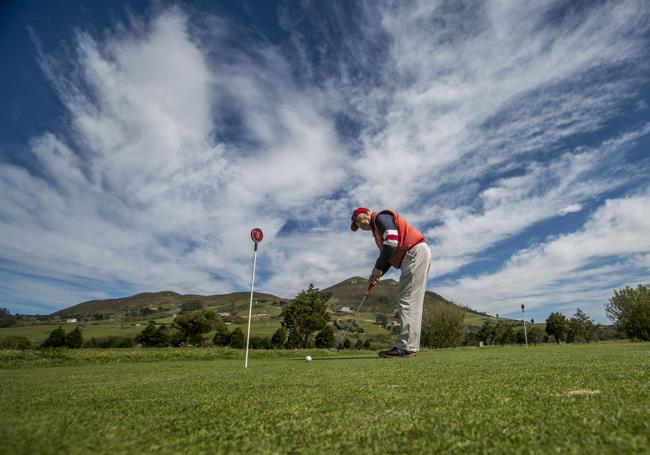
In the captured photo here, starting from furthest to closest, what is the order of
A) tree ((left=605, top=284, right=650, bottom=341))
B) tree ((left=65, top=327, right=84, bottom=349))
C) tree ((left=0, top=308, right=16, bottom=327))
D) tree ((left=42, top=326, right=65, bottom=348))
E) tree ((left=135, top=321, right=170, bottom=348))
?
tree ((left=0, top=308, right=16, bottom=327)), tree ((left=135, top=321, right=170, bottom=348)), tree ((left=65, top=327, right=84, bottom=349)), tree ((left=42, top=326, right=65, bottom=348)), tree ((left=605, top=284, right=650, bottom=341))

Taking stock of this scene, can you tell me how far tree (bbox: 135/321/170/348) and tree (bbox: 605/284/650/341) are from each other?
88754mm

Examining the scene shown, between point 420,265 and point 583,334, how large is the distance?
110 m

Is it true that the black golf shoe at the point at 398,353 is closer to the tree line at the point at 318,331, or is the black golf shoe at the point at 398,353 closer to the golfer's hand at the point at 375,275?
the golfer's hand at the point at 375,275

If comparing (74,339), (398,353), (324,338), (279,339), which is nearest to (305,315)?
(324,338)

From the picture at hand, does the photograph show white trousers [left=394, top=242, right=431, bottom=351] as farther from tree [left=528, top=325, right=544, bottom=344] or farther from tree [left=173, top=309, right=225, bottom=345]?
tree [left=528, top=325, right=544, bottom=344]

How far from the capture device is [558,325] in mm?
93188

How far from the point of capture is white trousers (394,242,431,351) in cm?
628

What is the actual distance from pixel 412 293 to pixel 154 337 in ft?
306

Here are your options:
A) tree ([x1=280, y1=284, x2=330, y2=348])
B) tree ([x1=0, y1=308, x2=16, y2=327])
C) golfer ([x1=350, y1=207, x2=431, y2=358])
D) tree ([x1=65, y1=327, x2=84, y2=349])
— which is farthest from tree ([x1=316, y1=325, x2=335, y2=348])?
tree ([x1=0, y1=308, x2=16, y2=327])

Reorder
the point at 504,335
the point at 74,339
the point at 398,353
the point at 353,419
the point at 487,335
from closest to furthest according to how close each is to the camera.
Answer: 1. the point at 353,419
2. the point at 398,353
3. the point at 74,339
4. the point at 487,335
5. the point at 504,335

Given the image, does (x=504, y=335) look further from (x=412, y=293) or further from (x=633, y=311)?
(x=412, y=293)

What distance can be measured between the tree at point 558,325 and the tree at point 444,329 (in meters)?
58.5

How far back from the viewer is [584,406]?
86.7 inches

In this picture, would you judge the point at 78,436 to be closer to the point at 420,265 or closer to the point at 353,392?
the point at 353,392
